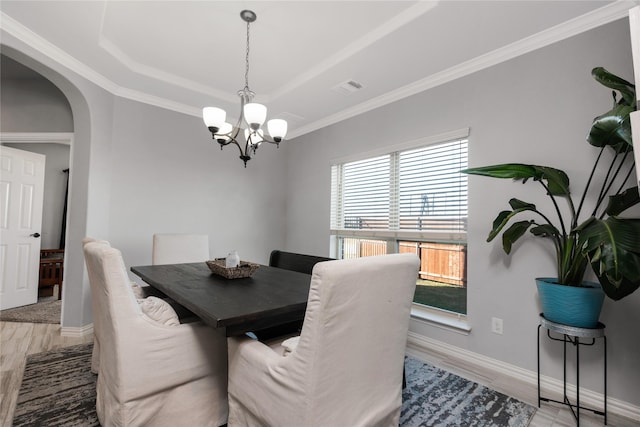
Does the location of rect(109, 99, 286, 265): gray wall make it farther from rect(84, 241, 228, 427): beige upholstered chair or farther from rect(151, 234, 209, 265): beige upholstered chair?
rect(84, 241, 228, 427): beige upholstered chair

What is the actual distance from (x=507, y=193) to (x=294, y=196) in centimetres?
287

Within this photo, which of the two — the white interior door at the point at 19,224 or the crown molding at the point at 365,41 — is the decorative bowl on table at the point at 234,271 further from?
the white interior door at the point at 19,224

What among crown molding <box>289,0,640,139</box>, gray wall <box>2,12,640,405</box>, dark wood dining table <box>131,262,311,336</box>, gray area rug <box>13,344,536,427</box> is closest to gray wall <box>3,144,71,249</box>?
gray wall <box>2,12,640,405</box>

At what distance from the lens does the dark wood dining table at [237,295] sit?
134 cm

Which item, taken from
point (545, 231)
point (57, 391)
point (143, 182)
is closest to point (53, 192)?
point (143, 182)

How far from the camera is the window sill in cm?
253

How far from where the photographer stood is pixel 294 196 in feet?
14.7

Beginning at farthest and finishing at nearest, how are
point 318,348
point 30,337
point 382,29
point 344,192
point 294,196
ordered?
point 294,196
point 344,192
point 30,337
point 382,29
point 318,348

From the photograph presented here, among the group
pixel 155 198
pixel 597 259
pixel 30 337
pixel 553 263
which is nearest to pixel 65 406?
pixel 30 337

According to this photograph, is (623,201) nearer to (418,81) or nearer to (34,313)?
(418,81)

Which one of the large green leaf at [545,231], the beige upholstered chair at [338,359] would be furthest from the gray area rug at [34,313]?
the large green leaf at [545,231]

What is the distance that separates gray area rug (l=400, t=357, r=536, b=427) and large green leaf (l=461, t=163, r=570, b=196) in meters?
1.41

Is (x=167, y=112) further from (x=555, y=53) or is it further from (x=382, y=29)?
(x=555, y=53)

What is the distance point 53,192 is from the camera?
5.02 m
